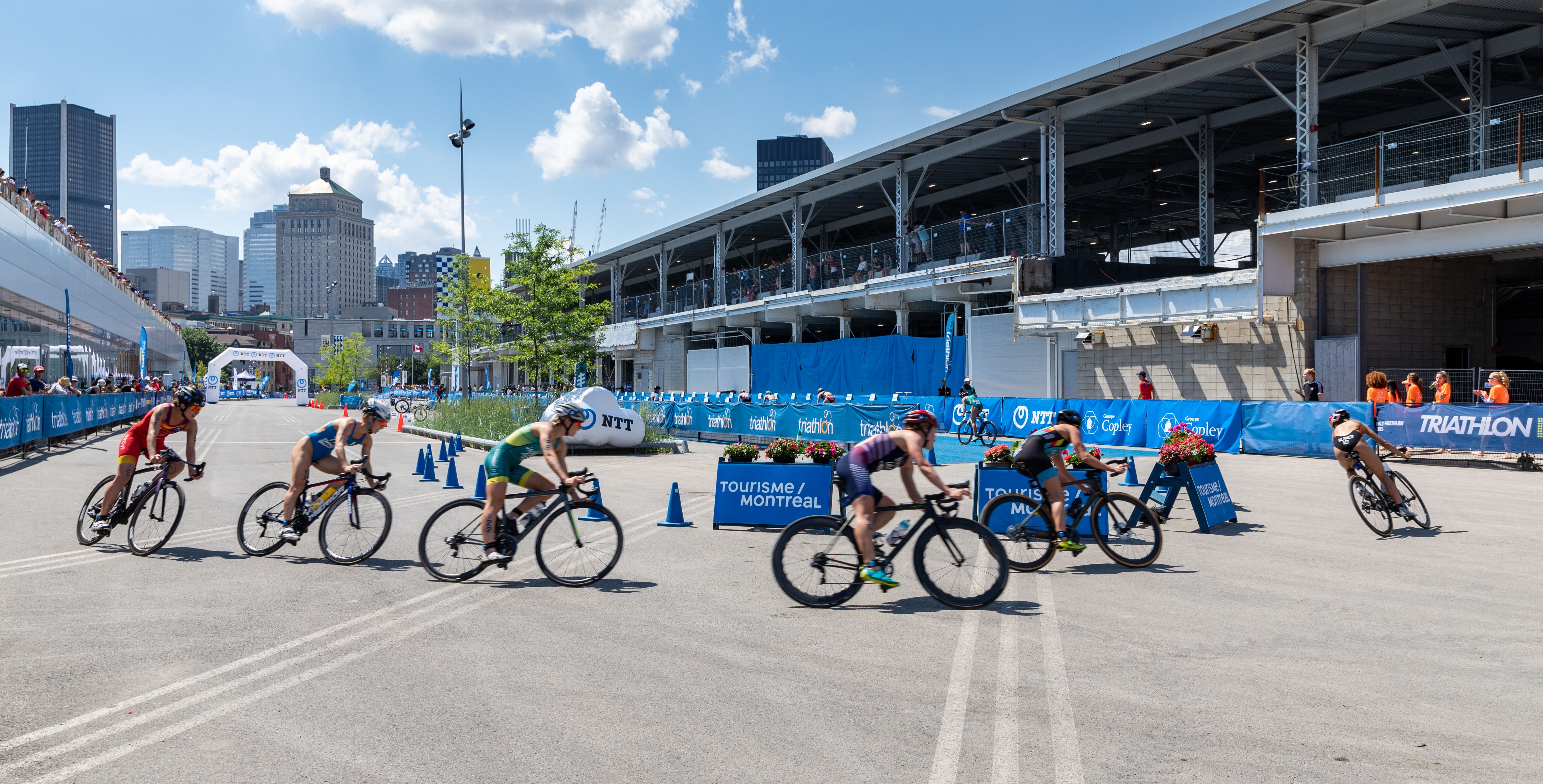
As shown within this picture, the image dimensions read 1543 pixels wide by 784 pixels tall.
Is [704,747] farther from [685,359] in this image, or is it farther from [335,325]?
[335,325]

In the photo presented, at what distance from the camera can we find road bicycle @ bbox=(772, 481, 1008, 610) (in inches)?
296

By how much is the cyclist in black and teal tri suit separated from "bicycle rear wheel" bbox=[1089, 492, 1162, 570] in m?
4.95

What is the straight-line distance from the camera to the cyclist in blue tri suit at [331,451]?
9.22m

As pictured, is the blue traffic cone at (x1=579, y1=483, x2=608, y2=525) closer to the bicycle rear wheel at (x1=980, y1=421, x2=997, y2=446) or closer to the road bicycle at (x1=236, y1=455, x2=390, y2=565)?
the road bicycle at (x1=236, y1=455, x2=390, y2=565)

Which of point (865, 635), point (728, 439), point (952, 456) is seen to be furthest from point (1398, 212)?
point (865, 635)

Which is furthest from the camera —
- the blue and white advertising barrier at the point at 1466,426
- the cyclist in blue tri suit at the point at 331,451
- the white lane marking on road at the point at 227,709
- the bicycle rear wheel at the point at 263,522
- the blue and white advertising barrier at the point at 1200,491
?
the blue and white advertising barrier at the point at 1466,426

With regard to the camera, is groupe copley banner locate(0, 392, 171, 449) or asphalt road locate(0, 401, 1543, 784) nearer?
asphalt road locate(0, 401, 1543, 784)

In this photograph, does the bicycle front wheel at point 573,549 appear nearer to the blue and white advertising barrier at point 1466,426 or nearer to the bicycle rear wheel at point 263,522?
the bicycle rear wheel at point 263,522

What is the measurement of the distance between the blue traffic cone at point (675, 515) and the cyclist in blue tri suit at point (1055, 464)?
184 inches

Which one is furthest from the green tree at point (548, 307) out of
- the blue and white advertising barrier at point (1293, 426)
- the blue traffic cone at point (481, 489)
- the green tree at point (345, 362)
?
the green tree at point (345, 362)

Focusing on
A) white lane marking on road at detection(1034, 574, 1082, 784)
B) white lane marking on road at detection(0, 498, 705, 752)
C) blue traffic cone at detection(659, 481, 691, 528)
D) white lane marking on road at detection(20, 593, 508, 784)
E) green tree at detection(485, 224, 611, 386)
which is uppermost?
green tree at detection(485, 224, 611, 386)

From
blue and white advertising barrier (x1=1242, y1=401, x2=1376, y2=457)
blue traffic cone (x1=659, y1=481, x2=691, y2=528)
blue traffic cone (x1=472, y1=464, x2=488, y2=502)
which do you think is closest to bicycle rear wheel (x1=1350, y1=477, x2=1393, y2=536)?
blue traffic cone (x1=659, y1=481, x2=691, y2=528)

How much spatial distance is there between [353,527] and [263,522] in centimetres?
104

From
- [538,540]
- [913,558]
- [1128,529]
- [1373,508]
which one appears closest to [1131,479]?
[1373,508]
